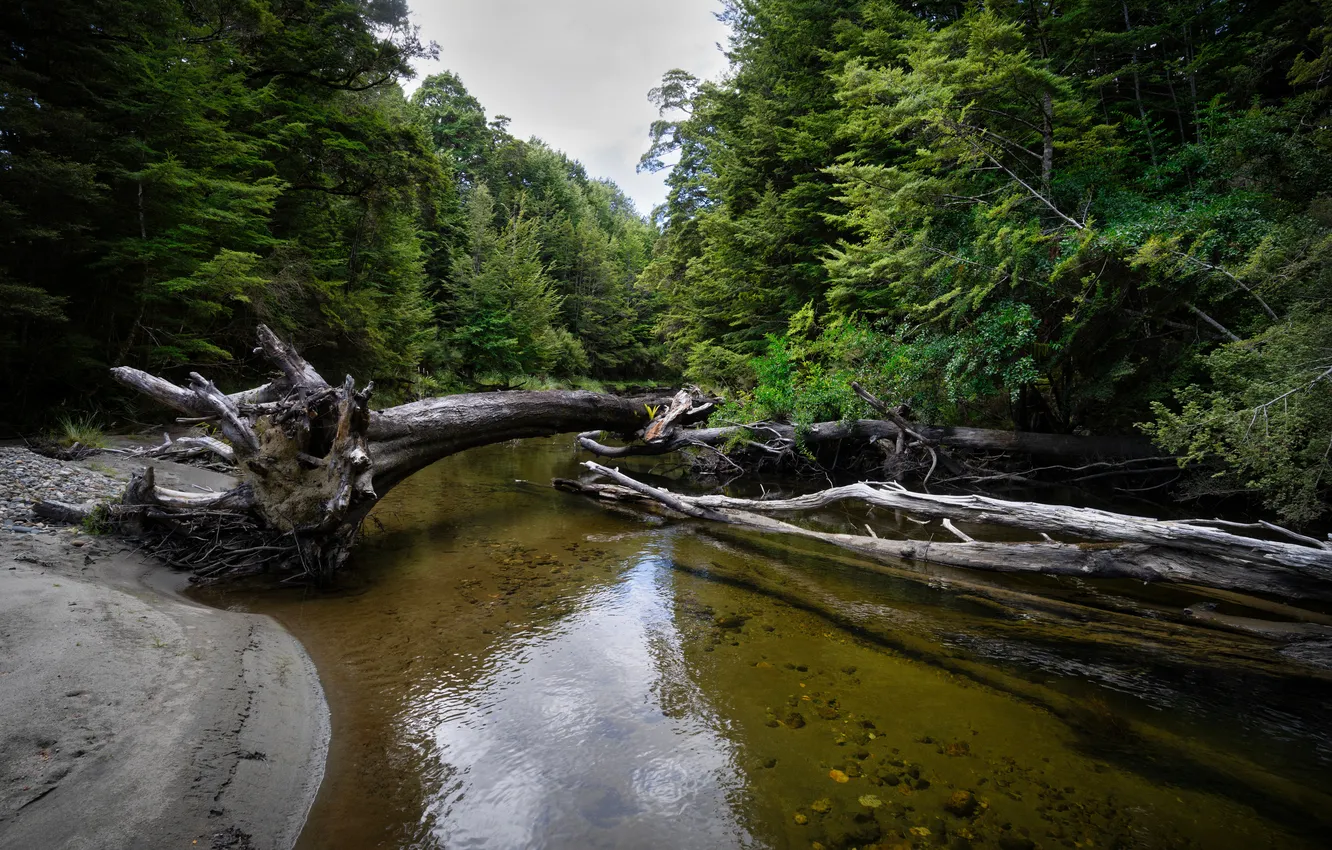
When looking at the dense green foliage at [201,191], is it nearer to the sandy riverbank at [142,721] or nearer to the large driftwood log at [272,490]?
the large driftwood log at [272,490]

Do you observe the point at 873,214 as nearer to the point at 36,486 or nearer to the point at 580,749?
the point at 580,749

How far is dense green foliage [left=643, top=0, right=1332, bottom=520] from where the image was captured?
14.9 ft

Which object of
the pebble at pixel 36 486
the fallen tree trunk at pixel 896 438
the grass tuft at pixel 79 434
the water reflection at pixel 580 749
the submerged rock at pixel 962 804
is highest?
the fallen tree trunk at pixel 896 438

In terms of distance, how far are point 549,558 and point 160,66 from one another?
8.87 metres

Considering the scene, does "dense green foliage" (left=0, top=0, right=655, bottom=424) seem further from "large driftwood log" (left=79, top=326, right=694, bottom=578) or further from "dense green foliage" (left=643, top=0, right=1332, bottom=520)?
"dense green foliage" (left=643, top=0, right=1332, bottom=520)

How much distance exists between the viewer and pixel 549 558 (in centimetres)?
525

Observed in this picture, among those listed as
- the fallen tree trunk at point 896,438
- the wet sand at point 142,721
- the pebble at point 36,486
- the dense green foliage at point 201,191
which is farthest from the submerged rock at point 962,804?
the dense green foliage at point 201,191

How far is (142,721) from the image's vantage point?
6.95 feet

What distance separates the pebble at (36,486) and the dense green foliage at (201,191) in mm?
1663

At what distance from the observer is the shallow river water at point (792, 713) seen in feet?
6.67

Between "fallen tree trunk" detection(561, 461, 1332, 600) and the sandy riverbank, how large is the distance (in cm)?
431

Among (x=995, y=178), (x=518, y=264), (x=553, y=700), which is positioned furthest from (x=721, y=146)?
(x=553, y=700)

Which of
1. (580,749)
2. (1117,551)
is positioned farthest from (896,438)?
(580,749)

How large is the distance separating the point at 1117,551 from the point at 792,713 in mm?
2830
